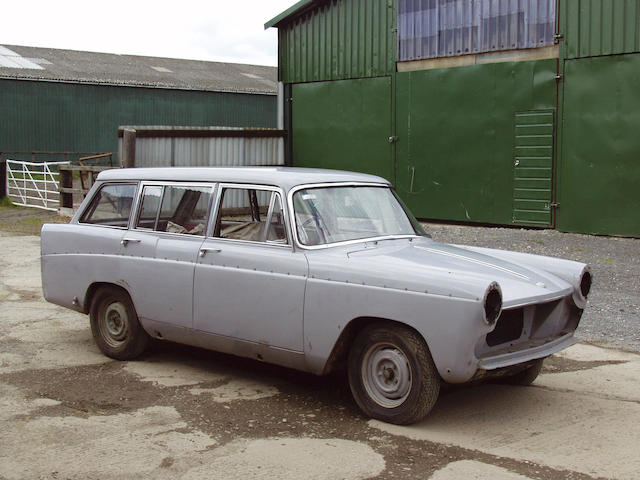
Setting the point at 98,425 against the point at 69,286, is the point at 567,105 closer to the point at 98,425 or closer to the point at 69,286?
the point at 69,286

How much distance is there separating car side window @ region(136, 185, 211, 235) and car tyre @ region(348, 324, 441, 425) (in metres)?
1.72

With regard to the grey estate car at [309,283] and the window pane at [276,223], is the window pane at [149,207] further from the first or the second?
the window pane at [276,223]

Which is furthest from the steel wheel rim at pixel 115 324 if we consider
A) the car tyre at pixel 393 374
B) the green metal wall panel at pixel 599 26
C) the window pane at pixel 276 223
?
the green metal wall panel at pixel 599 26

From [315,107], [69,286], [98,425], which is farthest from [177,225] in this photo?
[315,107]

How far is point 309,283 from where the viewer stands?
5309mm

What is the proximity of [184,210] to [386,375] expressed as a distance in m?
2.22

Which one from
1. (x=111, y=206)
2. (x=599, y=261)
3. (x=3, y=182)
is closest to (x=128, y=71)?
(x=3, y=182)

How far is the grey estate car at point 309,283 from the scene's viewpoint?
4.84m

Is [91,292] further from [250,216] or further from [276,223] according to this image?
[276,223]

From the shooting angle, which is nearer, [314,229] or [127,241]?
[314,229]

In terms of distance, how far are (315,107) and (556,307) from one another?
13.3 metres

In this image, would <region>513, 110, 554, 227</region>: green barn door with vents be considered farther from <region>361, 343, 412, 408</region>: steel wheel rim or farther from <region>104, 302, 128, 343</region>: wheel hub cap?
<region>361, 343, 412, 408</region>: steel wheel rim

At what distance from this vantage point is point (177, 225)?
636 centimetres

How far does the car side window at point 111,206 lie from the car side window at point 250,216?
1.02 metres
